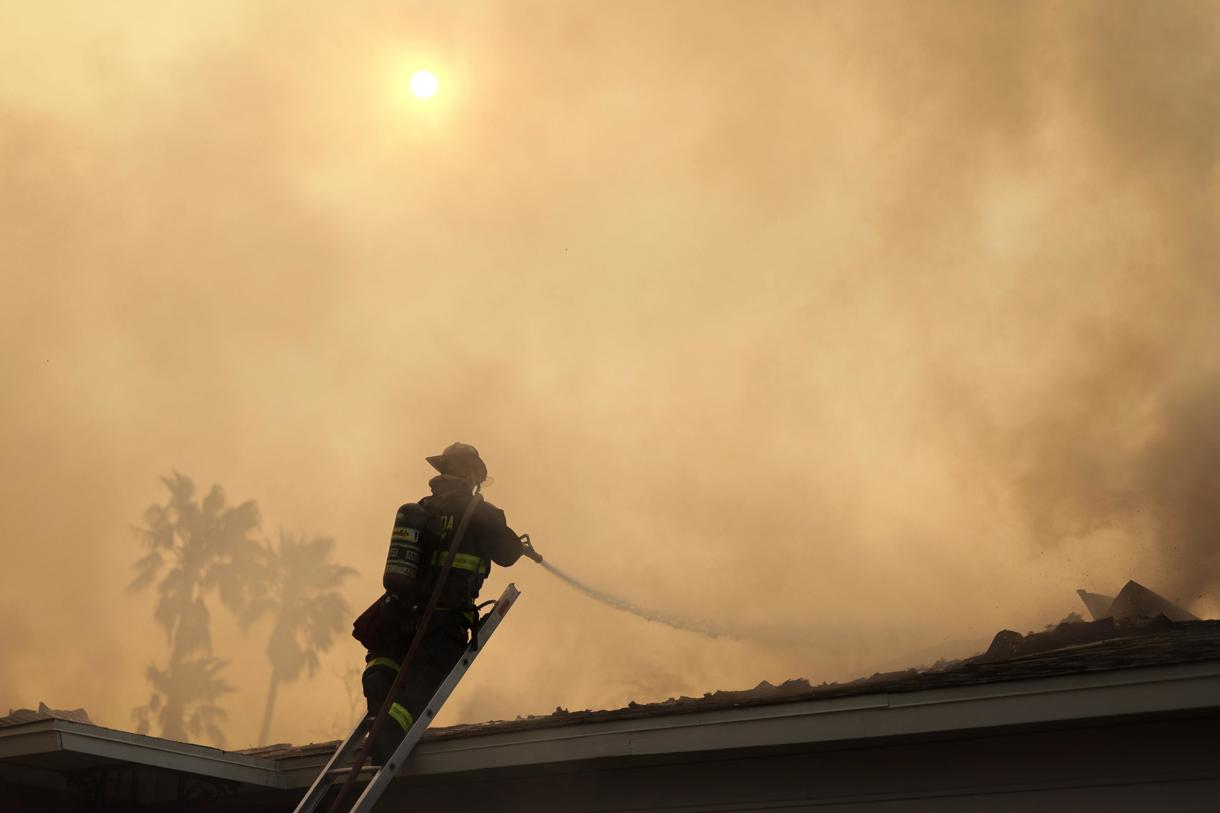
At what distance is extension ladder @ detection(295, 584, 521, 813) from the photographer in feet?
18.1

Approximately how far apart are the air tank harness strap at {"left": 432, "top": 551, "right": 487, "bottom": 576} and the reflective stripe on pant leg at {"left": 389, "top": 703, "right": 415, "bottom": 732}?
33.6 inches

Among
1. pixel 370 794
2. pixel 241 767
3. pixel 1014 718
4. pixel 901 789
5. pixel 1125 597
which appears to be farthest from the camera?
pixel 1125 597

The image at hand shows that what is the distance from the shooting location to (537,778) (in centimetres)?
613

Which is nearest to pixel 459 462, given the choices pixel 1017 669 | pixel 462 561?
pixel 462 561

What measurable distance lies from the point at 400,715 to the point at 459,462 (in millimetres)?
1624

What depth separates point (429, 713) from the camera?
5941 mm

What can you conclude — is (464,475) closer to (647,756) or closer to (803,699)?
(647,756)

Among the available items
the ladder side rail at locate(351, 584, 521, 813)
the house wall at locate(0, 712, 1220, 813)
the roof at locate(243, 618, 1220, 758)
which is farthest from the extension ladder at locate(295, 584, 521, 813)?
the house wall at locate(0, 712, 1220, 813)

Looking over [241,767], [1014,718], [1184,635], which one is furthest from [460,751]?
[1184,635]

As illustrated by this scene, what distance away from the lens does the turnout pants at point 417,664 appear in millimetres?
6039

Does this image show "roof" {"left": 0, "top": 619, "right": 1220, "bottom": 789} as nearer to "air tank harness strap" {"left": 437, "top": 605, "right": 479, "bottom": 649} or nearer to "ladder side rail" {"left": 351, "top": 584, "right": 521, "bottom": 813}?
"ladder side rail" {"left": 351, "top": 584, "right": 521, "bottom": 813}

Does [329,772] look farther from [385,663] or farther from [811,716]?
[811,716]

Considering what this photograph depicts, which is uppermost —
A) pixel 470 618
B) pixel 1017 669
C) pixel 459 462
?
pixel 459 462

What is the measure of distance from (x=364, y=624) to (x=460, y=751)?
2.98 feet
